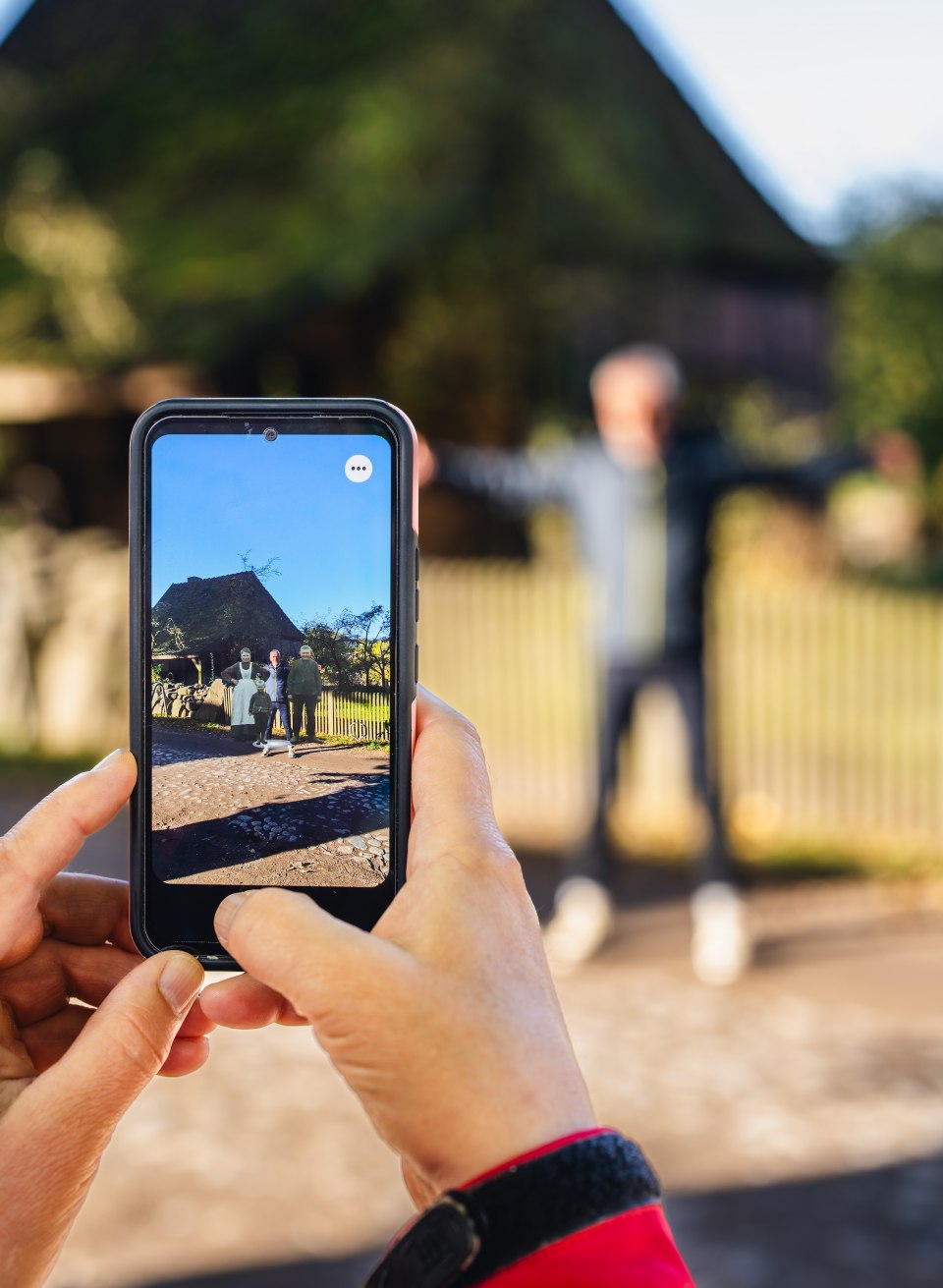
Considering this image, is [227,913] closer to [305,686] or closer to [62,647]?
[305,686]

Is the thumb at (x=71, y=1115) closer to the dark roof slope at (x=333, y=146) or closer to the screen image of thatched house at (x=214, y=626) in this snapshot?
the screen image of thatched house at (x=214, y=626)

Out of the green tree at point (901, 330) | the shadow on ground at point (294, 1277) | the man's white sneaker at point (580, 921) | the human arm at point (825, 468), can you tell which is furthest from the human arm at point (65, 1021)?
the green tree at point (901, 330)

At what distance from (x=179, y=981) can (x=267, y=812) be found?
250 millimetres

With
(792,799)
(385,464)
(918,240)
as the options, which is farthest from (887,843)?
(918,240)

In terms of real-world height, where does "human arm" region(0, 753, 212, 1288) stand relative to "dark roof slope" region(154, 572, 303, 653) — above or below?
below

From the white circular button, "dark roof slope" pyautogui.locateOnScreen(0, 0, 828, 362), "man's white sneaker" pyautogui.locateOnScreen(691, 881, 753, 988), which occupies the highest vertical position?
"dark roof slope" pyautogui.locateOnScreen(0, 0, 828, 362)

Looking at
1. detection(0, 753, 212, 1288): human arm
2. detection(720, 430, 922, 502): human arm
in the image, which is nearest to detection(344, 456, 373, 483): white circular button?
detection(0, 753, 212, 1288): human arm

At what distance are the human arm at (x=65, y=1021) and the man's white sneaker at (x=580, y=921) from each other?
4055 millimetres

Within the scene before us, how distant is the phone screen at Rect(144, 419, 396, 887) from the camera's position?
5.26 ft

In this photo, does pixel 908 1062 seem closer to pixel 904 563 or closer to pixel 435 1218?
pixel 435 1218

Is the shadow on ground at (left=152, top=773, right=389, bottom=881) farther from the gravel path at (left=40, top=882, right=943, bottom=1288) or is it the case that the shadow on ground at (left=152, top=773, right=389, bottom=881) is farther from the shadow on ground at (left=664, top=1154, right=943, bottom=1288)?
the shadow on ground at (left=664, top=1154, right=943, bottom=1288)

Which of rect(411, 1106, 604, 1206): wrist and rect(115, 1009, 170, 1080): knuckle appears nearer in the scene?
rect(411, 1106, 604, 1206): wrist

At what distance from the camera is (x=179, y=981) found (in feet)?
4.65

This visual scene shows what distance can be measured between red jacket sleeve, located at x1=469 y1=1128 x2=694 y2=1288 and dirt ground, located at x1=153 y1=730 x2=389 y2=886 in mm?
564
